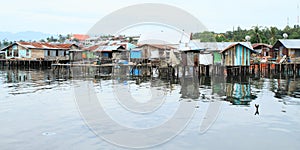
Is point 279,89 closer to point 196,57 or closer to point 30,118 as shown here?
point 196,57

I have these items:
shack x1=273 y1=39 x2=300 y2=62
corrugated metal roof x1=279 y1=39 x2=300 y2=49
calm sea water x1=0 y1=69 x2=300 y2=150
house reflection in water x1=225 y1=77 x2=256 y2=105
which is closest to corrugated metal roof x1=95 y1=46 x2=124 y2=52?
shack x1=273 y1=39 x2=300 y2=62

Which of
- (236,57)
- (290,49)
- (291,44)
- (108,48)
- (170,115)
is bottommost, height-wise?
(170,115)

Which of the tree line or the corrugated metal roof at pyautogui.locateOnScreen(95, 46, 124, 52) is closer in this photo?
the corrugated metal roof at pyautogui.locateOnScreen(95, 46, 124, 52)

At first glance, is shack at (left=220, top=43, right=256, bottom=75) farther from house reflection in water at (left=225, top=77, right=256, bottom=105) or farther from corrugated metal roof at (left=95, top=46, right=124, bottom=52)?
corrugated metal roof at (left=95, top=46, right=124, bottom=52)

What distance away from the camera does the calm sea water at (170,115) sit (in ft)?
28.8

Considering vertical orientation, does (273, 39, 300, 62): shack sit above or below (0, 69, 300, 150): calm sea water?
above

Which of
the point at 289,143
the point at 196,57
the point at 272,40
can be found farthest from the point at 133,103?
the point at 272,40

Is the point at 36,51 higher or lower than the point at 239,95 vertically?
higher

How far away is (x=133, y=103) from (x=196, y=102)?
2.98 metres

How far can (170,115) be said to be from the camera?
12.2 m

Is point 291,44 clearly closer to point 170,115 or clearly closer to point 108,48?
point 108,48

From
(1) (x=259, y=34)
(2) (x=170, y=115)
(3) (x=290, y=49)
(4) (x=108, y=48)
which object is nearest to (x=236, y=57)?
(3) (x=290, y=49)

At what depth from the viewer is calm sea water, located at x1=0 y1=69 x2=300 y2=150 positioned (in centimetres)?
877

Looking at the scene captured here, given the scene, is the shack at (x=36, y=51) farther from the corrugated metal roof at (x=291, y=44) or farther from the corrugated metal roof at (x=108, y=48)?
the corrugated metal roof at (x=291, y=44)
